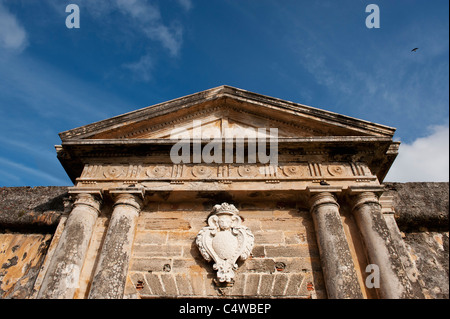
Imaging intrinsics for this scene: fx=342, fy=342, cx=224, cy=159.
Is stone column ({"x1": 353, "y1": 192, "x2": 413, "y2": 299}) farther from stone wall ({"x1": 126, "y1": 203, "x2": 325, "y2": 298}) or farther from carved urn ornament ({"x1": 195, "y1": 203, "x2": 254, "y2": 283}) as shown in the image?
carved urn ornament ({"x1": 195, "y1": 203, "x2": 254, "y2": 283})

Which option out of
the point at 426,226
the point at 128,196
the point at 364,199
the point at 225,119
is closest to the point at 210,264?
the point at 128,196

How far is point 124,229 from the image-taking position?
215 inches

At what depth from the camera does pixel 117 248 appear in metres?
5.24

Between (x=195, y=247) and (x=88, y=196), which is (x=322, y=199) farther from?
(x=88, y=196)

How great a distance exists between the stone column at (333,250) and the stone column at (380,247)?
0.34m

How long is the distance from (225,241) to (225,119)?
2.61m

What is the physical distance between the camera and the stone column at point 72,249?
15.9 ft

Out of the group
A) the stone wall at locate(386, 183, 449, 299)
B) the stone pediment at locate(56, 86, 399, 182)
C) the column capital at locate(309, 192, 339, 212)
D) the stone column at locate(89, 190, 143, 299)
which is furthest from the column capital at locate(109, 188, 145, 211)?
the stone wall at locate(386, 183, 449, 299)

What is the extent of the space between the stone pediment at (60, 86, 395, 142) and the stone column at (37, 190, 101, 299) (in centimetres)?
136

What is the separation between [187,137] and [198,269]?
2.51m
